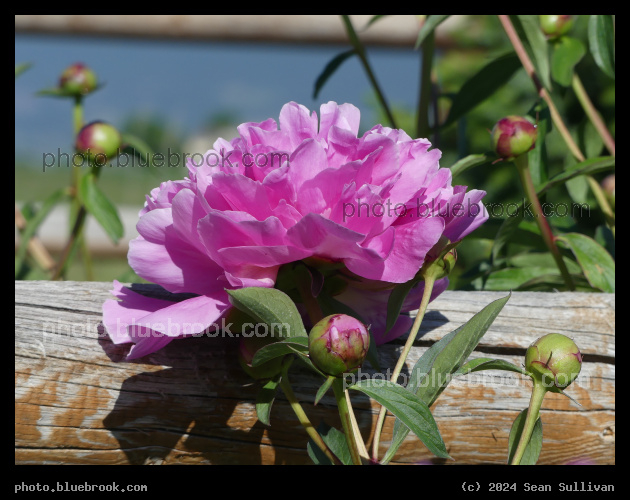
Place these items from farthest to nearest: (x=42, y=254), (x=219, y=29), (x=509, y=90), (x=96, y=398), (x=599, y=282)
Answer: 1. (x=219, y=29)
2. (x=509, y=90)
3. (x=42, y=254)
4. (x=599, y=282)
5. (x=96, y=398)

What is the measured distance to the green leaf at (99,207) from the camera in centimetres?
81

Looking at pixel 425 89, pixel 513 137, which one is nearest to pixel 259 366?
pixel 513 137

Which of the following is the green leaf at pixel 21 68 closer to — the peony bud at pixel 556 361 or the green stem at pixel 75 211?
the green stem at pixel 75 211

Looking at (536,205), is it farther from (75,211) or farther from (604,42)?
(75,211)

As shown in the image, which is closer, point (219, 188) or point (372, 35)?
point (219, 188)

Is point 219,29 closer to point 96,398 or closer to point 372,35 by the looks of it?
point 372,35

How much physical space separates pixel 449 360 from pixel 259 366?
4.6 inches

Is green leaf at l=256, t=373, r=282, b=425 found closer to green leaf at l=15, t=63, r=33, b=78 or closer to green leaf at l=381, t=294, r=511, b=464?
green leaf at l=381, t=294, r=511, b=464

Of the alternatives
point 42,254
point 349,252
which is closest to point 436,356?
point 349,252

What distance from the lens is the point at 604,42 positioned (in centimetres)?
76

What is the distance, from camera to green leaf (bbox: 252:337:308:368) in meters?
0.36

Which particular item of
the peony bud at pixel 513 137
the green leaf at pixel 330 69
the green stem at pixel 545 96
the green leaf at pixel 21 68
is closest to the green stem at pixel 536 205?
the peony bud at pixel 513 137

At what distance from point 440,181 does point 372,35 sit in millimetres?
1989

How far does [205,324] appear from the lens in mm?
378
